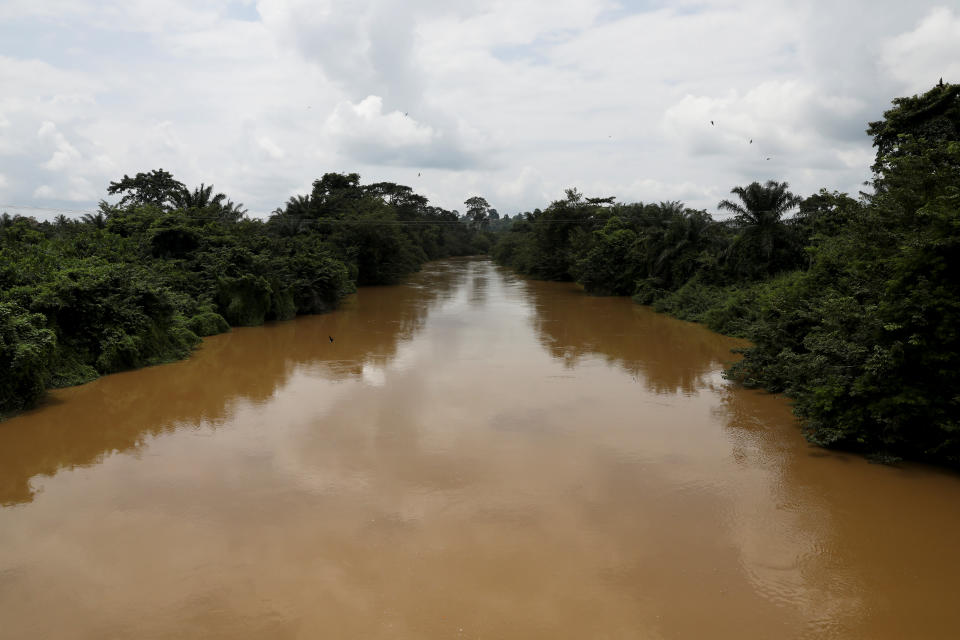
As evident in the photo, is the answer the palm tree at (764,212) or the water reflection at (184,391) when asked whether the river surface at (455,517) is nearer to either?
the water reflection at (184,391)

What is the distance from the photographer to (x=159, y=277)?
16219mm

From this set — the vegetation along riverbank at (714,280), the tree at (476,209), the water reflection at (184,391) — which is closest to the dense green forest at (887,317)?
the vegetation along riverbank at (714,280)

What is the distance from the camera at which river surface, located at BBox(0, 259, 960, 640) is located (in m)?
4.96

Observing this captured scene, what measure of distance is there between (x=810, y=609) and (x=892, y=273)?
5.54m

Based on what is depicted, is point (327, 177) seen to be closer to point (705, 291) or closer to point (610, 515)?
point (705, 291)

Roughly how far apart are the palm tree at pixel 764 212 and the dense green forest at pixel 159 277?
16.1m

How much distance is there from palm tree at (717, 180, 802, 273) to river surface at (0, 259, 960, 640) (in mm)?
11401

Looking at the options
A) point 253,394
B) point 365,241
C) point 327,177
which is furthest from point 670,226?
point 327,177

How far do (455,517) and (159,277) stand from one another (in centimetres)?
1343

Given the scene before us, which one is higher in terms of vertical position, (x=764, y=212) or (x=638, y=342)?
(x=764, y=212)

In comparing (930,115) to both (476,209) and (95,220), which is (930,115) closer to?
(95,220)

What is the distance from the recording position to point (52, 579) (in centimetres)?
543

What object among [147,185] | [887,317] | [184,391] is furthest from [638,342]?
[147,185]

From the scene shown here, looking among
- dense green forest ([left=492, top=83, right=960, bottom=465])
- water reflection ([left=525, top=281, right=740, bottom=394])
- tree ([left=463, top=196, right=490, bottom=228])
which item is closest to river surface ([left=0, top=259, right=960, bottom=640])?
dense green forest ([left=492, top=83, right=960, bottom=465])
